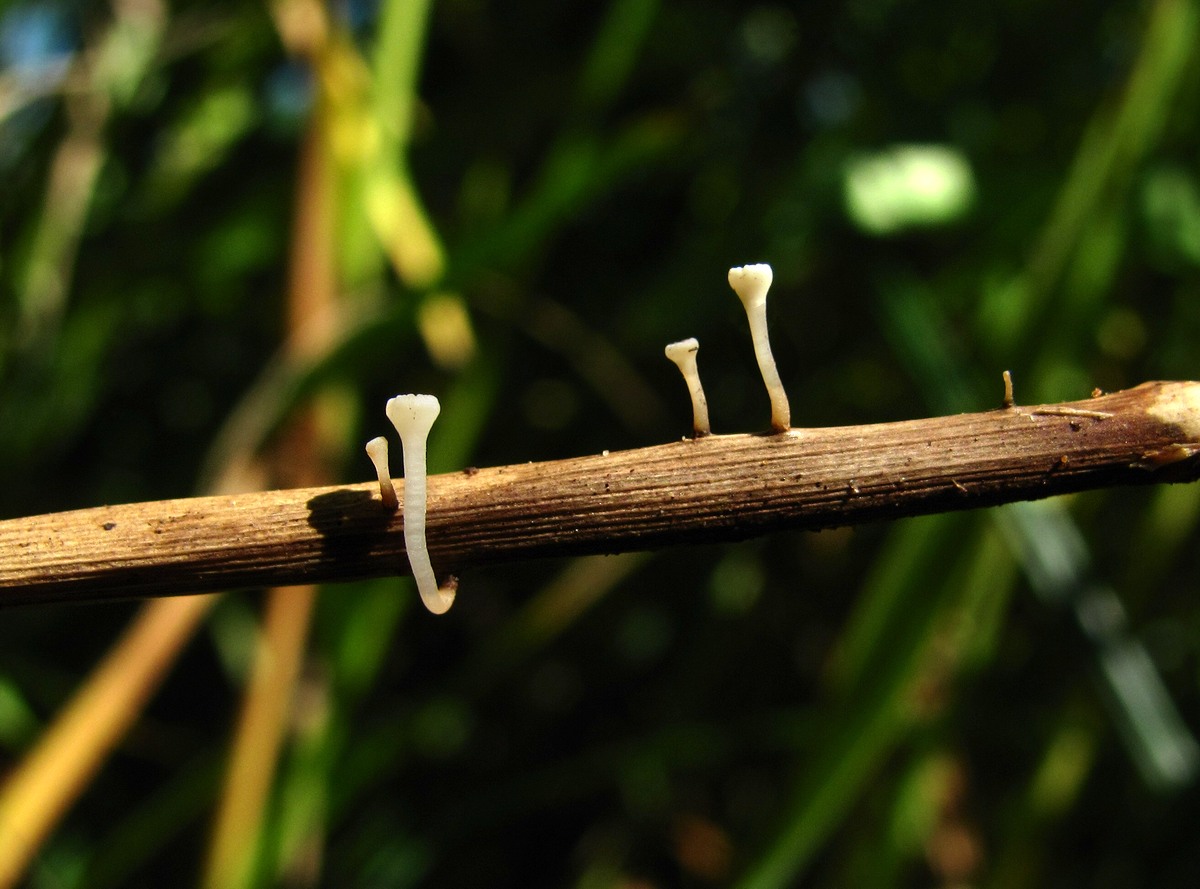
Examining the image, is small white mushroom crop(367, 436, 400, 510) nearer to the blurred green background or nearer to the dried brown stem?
the dried brown stem

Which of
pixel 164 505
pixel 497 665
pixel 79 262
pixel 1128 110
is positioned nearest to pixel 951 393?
pixel 1128 110

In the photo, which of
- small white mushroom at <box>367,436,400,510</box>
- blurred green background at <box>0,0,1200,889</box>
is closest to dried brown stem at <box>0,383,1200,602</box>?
small white mushroom at <box>367,436,400,510</box>

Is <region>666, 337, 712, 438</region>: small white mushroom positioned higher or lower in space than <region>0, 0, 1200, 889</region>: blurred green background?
lower

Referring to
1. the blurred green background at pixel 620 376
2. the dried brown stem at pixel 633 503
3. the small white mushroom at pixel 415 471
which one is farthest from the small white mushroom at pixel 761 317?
the blurred green background at pixel 620 376

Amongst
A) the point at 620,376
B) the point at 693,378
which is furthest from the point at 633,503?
the point at 620,376

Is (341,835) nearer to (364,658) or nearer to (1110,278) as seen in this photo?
(364,658)

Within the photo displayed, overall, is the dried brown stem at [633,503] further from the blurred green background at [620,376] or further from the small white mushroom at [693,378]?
the blurred green background at [620,376]

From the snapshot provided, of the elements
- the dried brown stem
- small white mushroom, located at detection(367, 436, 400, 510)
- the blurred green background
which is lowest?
the dried brown stem
